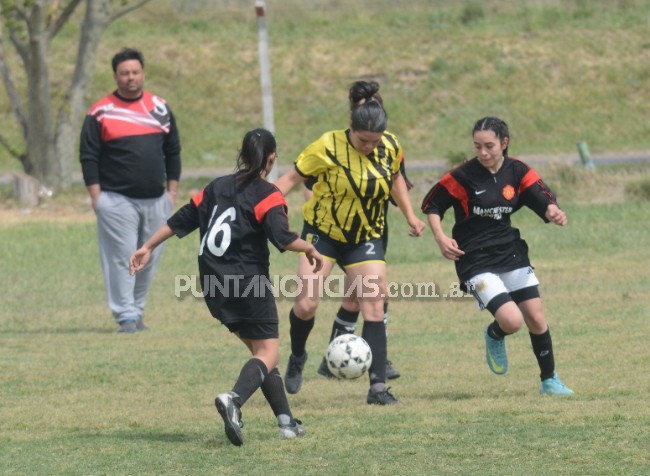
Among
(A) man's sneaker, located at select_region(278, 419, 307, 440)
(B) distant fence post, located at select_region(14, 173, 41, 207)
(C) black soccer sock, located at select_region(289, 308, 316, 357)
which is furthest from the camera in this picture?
(B) distant fence post, located at select_region(14, 173, 41, 207)

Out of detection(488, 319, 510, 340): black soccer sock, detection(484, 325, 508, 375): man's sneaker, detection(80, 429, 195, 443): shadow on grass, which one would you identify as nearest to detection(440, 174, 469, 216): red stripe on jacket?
detection(488, 319, 510, 340): black soccer sock

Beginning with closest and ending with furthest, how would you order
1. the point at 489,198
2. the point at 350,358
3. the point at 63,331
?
the point at 350,358
the point at 489,198
the point at 63,331

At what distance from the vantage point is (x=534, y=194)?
25.1 feet

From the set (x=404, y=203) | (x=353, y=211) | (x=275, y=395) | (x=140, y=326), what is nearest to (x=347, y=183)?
(x=353, y=211)

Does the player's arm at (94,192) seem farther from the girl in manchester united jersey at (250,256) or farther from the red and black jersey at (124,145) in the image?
the girl in manchester united jersey at (250,256)

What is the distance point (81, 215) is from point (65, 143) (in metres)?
2.25

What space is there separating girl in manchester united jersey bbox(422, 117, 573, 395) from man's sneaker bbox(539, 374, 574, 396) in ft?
0.04

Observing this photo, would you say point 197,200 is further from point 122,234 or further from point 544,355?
point 122,234

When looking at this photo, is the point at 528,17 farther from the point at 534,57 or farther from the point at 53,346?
the point at 53,346

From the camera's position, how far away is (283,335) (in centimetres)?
1060

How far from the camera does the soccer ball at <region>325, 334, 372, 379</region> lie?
748cm

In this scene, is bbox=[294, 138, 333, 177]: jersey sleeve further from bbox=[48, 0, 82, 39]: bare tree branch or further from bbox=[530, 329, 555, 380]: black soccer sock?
bbox=[48, 0, 82, 39]: bare tree branch

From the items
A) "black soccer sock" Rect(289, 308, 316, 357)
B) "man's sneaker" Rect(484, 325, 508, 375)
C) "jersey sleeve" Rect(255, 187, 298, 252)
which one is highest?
"jersey sleeve" Rect(255, 187, 298, 252)

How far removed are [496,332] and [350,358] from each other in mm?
927
